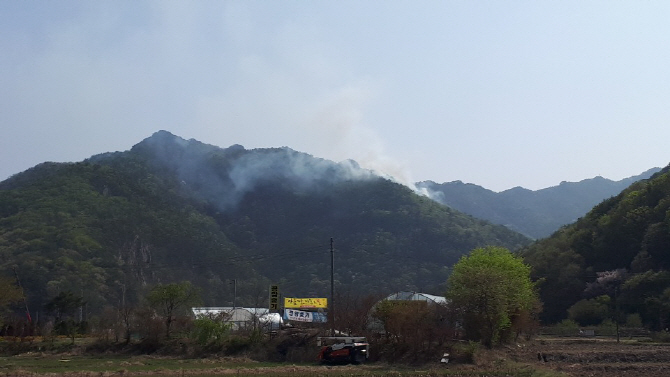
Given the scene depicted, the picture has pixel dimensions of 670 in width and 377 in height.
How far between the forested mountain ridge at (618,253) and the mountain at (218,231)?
20224 millimetres

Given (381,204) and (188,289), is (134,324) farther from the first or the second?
(381,204)

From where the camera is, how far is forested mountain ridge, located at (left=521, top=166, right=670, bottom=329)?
6625 cm

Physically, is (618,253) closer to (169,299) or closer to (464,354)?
(464,354)

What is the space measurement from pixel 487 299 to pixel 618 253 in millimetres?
44228

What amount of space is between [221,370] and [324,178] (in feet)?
390

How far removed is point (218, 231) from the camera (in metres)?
123

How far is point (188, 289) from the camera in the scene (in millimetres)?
52656

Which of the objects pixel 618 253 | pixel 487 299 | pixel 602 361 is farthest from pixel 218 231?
pixel 602 361

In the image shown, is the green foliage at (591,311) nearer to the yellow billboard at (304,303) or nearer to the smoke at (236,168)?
the yellow billboard at (304,303)

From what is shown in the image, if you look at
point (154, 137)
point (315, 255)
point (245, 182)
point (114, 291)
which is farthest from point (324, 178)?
point (114, 291)

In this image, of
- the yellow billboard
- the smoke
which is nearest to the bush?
→ the yellow billboard

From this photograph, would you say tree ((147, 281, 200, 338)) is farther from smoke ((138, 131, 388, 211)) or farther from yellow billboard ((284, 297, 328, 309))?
smoke ((138, 131, 388, 211))

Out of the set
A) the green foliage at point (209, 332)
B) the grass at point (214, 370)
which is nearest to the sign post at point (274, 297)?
the green foliage at point (209, 332)

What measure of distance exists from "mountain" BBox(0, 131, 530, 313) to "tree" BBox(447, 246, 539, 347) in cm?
4956
